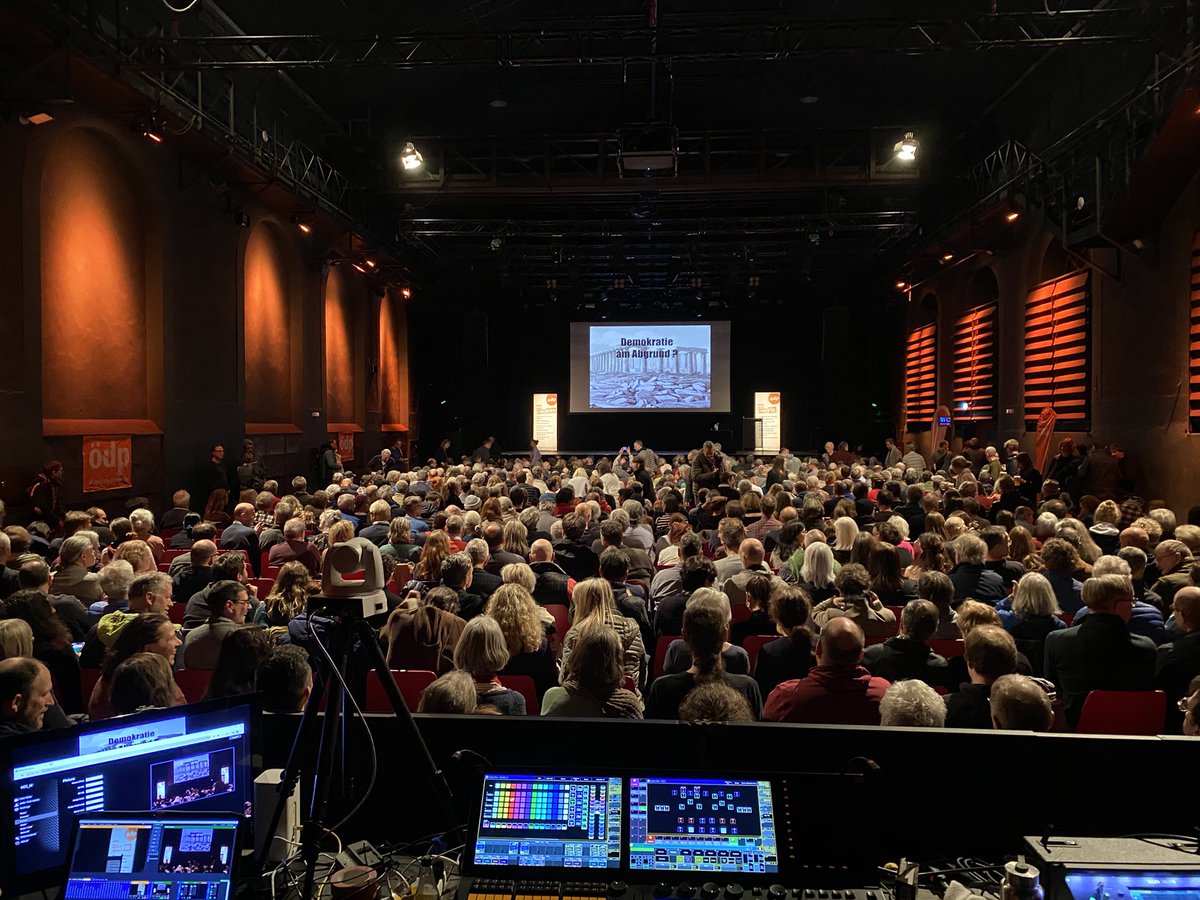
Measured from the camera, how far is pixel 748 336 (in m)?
23.0

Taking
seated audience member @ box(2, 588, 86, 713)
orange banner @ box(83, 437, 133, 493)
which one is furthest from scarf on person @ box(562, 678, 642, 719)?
orange banner @ box(83, 437, 133, 493)

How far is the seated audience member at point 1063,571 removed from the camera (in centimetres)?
499

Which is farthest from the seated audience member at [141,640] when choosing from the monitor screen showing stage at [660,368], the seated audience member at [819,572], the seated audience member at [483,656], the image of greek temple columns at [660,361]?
the image of greek temple columns at [660,361]

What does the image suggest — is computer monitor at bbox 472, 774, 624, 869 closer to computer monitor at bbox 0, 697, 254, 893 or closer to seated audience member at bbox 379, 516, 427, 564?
computer monitor at bbox 0, 697, 254, 893

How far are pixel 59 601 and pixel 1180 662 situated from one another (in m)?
5.70

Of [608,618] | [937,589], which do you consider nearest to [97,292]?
[608,618]

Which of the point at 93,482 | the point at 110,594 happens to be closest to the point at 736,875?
the point at 110,594

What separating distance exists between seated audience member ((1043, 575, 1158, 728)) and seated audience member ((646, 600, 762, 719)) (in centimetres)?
158

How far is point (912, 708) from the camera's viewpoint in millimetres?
2723

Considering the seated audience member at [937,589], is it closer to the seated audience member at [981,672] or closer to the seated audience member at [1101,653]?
the seated audience member at [1101,653]

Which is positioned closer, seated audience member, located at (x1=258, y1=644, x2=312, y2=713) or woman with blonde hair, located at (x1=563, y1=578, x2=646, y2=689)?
seated audience member, located at (x1=258, y1=644, x2=312, y2=713)

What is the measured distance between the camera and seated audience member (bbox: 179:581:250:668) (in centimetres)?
396

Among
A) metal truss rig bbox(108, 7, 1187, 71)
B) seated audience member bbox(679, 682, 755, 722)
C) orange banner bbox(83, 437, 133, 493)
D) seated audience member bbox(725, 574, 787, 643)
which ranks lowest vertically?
seated audience member bbox(725, 574, 787, 643)

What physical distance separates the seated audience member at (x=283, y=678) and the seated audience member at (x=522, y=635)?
1181 mm
